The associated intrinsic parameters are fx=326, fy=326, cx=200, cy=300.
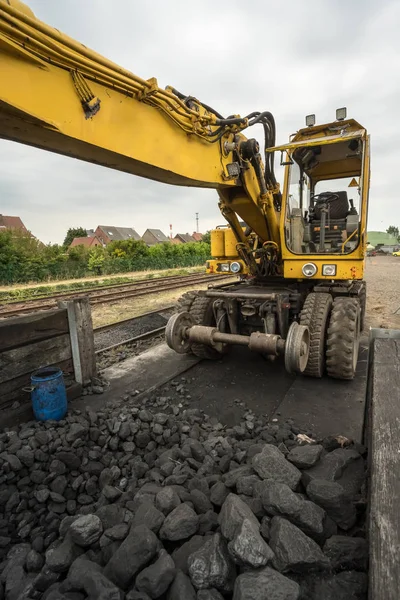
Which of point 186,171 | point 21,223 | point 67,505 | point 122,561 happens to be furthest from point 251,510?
point 21,223

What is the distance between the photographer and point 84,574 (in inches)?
66.6

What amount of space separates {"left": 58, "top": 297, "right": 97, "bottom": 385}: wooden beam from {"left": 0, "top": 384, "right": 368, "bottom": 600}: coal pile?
1112 millimetres

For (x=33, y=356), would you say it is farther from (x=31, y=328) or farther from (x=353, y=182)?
(x=353, y=182)

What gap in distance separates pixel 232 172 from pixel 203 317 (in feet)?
7.69

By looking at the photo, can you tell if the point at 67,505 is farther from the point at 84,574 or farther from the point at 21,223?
the point at 21,223

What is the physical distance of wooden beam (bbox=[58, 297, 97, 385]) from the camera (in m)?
4.49

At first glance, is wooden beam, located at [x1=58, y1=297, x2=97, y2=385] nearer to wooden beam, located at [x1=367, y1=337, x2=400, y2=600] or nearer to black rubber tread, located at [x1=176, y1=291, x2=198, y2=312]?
black rubber tread, located at [x1=176, y1=291, x2=198, y2=312]

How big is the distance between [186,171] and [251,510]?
9.95 ft

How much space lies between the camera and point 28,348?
156 inches

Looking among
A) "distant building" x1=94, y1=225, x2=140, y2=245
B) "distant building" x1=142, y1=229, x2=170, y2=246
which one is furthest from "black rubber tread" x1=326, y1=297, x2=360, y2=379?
"distant building" x1=142, y1=229, x2=170, y2=246

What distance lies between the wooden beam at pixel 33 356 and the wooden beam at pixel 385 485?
12.1 feet

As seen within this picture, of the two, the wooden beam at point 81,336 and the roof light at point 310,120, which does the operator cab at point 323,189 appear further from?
the wooden beam at point 81,336

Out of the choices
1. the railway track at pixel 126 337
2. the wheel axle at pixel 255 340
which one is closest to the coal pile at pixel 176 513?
the wheel axle at pixel 255 340

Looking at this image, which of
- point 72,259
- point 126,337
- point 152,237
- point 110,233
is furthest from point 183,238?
point 126,337
